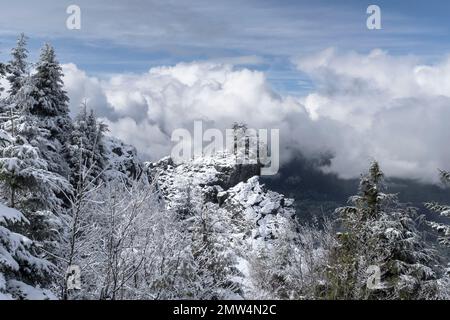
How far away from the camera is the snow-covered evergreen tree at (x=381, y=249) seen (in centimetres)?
1645

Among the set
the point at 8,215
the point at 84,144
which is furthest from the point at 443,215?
the point at 84,144

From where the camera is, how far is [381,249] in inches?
736

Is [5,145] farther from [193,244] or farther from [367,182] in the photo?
[367,182]

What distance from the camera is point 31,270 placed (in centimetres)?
1061

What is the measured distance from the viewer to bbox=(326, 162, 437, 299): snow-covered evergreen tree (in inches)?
648

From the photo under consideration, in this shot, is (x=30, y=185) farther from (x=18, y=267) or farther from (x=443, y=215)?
(x=443, y=215)

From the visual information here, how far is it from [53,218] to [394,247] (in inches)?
502

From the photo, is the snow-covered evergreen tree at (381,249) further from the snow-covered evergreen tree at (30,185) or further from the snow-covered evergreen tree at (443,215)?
the snow-covered evergreen tree at (30,185)

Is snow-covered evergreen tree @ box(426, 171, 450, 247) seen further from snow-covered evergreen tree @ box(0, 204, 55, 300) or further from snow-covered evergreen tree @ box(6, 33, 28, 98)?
snow-covered evergreen tree @ box(6, 33, 28, 98)

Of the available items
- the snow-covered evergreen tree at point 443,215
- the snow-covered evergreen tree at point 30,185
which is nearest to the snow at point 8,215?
the snow-covered evergreen tree at point 30,185

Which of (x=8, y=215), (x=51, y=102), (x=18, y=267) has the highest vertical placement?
(x=51, y=102)

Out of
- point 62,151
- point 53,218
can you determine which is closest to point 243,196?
point 62,151

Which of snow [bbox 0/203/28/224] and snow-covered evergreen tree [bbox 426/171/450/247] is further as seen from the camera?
snow-covered evergreen tree [bbox 426/171/450/247]

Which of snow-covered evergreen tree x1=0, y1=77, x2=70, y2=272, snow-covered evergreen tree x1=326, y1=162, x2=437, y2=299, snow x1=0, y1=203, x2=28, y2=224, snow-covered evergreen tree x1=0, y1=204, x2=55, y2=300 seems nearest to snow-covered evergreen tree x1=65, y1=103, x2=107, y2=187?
snow-covered evergreen tree x1=0, y1=77, x2=70, y2=272
